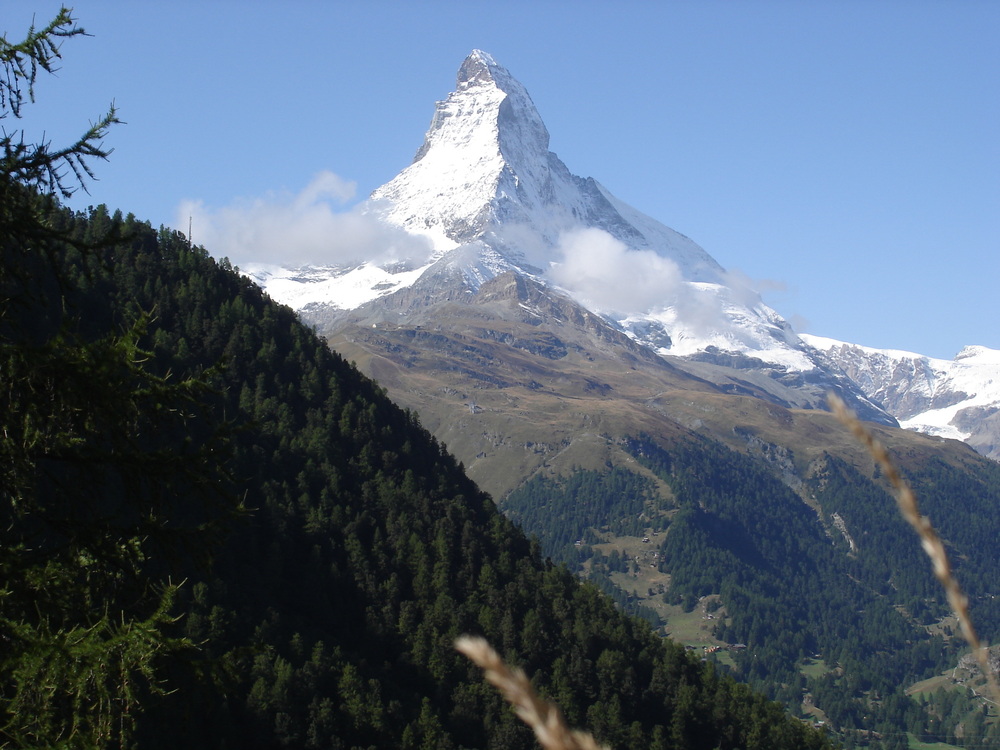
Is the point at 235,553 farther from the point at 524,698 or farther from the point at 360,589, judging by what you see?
the point at 524,698

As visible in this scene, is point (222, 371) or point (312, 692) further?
point (312, 692)

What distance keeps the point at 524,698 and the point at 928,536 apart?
214cm

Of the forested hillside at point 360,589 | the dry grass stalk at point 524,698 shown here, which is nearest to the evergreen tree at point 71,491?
the dry grass stalk at point 524,698

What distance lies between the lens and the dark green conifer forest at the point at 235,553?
14508 millimetres

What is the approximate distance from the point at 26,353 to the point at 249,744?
105380mm

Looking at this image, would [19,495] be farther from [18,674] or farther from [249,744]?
[249,744]

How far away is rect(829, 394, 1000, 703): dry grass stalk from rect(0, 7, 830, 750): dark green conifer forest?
1040 cm

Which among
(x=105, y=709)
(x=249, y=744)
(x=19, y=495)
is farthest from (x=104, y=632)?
(x=249, y=744)

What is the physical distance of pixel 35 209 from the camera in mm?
15219

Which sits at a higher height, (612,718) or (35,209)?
(35,209)

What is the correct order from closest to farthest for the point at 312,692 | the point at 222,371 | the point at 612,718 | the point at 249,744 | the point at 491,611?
the point at 222,371, the point at 249,744, the point at 312,692, the point at 612,718, the point at 491,611

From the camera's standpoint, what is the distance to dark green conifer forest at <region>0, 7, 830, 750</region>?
14.5 m

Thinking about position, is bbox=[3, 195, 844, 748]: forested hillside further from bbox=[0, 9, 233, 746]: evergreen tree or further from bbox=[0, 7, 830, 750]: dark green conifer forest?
bbox=[0, 9, 233, 746]: evergreen tree


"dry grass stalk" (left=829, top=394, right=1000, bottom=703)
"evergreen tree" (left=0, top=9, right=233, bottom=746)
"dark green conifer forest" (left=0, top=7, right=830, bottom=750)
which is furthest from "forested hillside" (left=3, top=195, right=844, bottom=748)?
"dry grass stalk" (left=829, top=394, right=1000, bottom=703)
